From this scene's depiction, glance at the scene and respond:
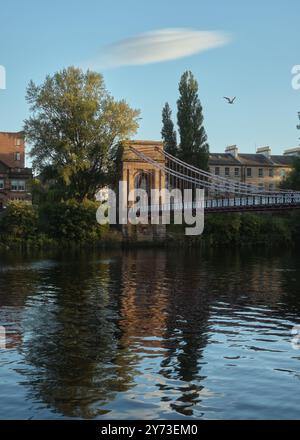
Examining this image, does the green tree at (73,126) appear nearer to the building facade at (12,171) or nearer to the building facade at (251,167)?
the building facade at (12,171)

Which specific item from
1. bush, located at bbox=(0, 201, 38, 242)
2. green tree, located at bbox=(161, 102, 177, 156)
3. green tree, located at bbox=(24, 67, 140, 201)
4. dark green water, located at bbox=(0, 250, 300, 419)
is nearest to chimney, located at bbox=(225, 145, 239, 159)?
green tree, located at bbox=(161, 102, 177, 156)

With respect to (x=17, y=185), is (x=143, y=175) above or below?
above

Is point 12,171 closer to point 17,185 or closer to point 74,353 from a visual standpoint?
point 17,185

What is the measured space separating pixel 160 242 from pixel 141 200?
24.4ft

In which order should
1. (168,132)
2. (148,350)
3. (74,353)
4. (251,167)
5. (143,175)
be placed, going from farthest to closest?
(251,167)
(168,132)
(143,175)
(148,350)
(74,353)

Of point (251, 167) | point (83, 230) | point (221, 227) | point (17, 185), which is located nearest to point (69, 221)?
point (83, 230)

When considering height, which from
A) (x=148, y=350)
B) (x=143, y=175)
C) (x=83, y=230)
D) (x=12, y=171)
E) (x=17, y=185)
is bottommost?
(x=148, y=350)

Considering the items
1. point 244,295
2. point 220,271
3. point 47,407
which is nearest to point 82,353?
point 47,407

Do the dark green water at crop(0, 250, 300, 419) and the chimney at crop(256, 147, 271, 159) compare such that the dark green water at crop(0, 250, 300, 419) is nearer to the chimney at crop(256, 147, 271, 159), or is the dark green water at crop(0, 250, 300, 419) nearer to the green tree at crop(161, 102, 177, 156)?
the green tree at crop(161, 102, 177, 156)

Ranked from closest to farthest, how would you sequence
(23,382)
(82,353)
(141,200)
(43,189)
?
(23,382), (82,353), (43,189), (141,200)

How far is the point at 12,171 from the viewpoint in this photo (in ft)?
253

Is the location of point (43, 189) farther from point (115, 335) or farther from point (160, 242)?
point (115, 335)

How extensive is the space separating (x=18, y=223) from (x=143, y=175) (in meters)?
19.3

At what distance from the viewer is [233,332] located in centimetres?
1725
